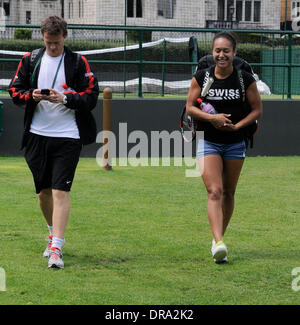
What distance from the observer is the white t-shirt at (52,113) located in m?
6.23

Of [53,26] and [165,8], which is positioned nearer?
[53,26]

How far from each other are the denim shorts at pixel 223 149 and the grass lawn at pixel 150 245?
0.87 metres

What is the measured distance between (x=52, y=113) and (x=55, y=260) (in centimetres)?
120

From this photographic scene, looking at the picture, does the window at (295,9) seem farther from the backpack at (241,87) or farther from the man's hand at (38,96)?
the man's hand at (38,96)

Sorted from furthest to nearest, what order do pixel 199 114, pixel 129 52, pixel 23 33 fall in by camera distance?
pixel 129 52 → pixel 23 33 → pixel 199 114

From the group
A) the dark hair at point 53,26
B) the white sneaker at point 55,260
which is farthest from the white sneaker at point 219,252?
the dark hair at point 53,26

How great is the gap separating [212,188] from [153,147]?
823 cm

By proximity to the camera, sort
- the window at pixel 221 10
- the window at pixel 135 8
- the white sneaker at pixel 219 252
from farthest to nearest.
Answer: the window at pixel 221 10, the window at pixel 135 8, the white sneaker at pixel 219 252

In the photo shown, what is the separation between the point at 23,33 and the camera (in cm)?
1552

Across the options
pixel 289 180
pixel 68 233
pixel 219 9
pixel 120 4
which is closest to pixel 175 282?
pixel 68 233

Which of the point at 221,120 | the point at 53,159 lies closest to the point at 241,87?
the point at 221,120

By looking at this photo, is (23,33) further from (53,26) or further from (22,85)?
(53,26)

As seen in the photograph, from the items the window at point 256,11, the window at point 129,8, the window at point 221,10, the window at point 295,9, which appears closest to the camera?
the window at point 129,8
